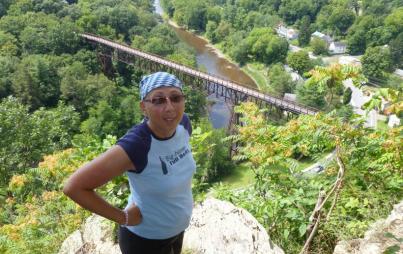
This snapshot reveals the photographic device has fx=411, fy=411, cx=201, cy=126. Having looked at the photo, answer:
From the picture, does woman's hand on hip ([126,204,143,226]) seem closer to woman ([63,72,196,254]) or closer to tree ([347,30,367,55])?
woman ([63,72,196,254])

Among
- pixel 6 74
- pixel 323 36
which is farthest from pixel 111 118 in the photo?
pixel 323 36

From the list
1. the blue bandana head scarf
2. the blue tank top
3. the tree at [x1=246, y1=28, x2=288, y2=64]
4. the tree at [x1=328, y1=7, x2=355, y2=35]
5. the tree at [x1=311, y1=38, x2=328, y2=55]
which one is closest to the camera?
the blue tank top

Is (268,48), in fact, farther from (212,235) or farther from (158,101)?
(158,101)

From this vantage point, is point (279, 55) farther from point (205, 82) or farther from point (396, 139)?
point (396, 139)

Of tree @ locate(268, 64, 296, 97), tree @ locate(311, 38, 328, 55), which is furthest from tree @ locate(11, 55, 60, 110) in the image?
tree @ locate(311, 38, 328, 55)

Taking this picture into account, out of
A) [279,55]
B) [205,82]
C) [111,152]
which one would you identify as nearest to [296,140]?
[111,152]

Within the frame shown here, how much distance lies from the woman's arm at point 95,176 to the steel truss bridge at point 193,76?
17625 mm

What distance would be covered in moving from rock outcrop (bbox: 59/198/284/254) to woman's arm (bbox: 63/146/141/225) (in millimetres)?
1895

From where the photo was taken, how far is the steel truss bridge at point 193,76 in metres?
26.2

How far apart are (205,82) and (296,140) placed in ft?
90.8

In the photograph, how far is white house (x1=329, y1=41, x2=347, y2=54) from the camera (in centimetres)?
5506

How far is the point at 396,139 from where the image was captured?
13.2ft

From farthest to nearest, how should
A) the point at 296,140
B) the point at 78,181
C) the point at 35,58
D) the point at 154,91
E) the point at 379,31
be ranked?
the point at 379,31, the point at 35,58, the point at 296,140, the point at 154,91, the point at 78,181

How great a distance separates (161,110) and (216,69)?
4626 cm
